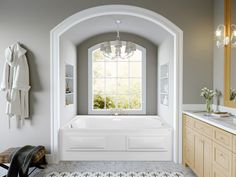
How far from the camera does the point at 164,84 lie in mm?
5016

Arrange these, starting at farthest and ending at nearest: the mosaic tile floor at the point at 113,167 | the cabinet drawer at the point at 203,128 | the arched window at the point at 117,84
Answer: the arched window at the point at 117,84
the mosaic tile floor at the point at 113,167
the cabinet drawer at the point at 203,128

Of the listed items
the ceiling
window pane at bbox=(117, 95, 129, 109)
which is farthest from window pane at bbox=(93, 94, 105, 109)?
the ceiling

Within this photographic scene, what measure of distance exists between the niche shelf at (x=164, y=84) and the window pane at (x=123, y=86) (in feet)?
3.09

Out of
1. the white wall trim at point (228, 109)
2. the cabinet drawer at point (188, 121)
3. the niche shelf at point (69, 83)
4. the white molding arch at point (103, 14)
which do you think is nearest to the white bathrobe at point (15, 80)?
the white molding arch at point (103, 14)

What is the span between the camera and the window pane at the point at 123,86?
19.1 feet

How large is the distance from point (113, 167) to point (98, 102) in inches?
90.7

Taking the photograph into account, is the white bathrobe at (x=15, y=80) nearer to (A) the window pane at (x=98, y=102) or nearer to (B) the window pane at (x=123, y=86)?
(A) the window pane at (x=98, y=102)

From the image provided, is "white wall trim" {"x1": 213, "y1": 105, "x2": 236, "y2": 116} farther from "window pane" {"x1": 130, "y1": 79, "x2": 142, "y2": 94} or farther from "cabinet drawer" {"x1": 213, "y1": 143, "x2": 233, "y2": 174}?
"window pane" {"x1": 130, "y1": 79, "x2": 142, "y2": 94}

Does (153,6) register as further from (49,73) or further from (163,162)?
(163,162)

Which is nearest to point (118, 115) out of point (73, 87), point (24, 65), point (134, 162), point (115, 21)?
point (73, 87)

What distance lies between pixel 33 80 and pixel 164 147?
2483 millimetres

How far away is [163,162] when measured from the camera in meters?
3.91

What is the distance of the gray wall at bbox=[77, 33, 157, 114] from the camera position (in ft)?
18.3

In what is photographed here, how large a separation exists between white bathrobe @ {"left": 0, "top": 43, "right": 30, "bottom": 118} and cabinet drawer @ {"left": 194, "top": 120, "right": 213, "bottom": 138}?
2622mm
